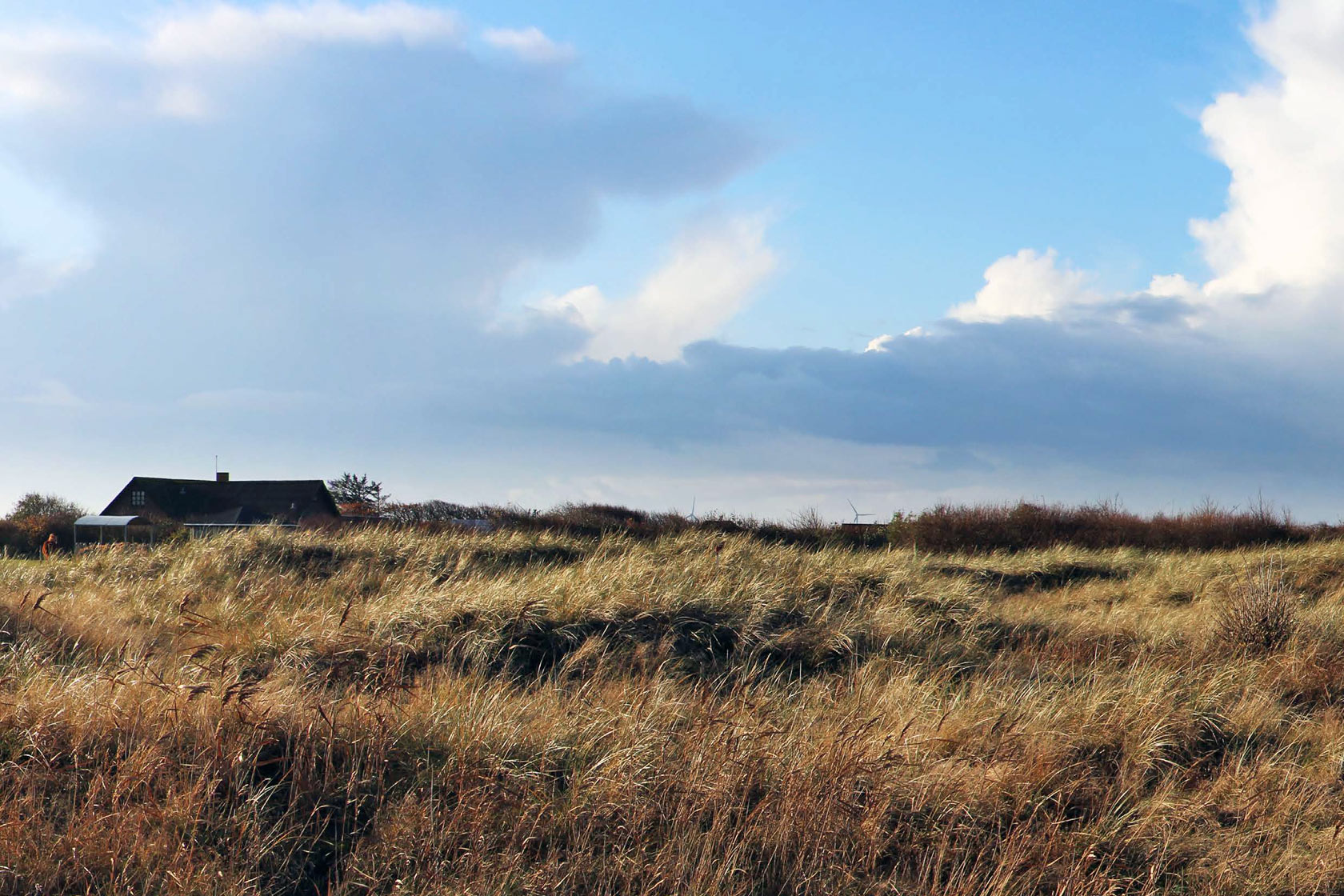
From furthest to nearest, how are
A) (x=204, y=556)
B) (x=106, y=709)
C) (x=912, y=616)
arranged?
(x=204, y=556)
(x=912, y=616)
(x=106, y=709)

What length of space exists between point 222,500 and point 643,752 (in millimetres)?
44941

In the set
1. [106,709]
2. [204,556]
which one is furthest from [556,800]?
[204,556]

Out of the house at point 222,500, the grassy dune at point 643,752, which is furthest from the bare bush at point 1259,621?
the house at point 222,500

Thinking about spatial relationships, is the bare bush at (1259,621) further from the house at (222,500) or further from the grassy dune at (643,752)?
the house at (222,500)

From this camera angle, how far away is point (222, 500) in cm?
4431

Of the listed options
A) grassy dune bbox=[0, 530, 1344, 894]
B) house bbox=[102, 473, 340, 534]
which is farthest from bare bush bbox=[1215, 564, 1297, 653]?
house bbox=[102, 473, 340, 534]

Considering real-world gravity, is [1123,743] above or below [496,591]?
below

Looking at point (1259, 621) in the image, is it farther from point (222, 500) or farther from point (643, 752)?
point (222, 500)

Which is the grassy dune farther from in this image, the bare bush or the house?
the house

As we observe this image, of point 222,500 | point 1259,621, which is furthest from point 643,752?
point 222,500

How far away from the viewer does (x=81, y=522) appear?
2777cm

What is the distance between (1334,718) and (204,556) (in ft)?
41.3

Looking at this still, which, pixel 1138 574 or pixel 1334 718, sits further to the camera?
pixel 1138 574

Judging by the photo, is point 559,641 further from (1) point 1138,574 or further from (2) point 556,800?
(1) point 1138,574
